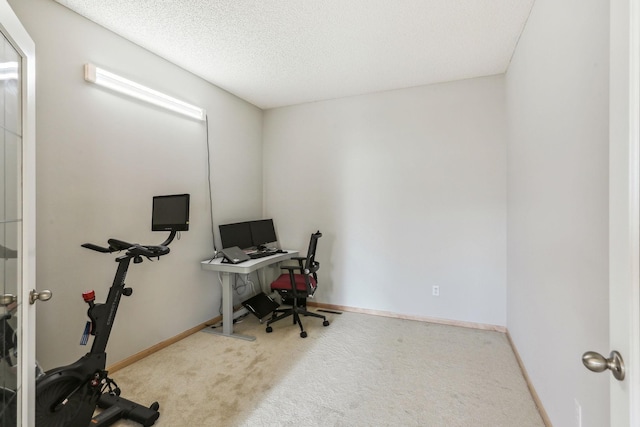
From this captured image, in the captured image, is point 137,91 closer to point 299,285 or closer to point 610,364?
point 299,285

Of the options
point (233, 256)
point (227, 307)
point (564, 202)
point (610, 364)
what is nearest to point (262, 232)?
point (233, 256)

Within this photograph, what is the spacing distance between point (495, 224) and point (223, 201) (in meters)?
3.06

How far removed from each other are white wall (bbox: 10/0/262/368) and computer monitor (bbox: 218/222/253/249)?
6.4 inches

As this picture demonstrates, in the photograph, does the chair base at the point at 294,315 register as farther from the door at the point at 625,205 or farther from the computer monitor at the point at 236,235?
the door at the point at 625,205

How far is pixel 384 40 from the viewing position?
2.39 m

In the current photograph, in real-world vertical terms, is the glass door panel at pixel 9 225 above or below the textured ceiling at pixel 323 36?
below

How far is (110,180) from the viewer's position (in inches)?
88.1

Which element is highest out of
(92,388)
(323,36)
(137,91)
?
(323,36)

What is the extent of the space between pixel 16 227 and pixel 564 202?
8.10 feet

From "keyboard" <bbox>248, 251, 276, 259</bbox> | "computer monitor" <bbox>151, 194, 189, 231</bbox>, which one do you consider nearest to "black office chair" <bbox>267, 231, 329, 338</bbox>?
"keyboard" <bbox>248, 251, 276, 259</bbox>

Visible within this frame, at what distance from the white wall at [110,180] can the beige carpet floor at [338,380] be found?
0.46 metres

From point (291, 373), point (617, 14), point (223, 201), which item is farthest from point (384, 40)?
point (291, 373)

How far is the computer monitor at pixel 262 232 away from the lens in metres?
3.62

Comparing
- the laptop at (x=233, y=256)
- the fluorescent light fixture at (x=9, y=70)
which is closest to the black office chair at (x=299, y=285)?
the laptop at (x=233, y=256)
